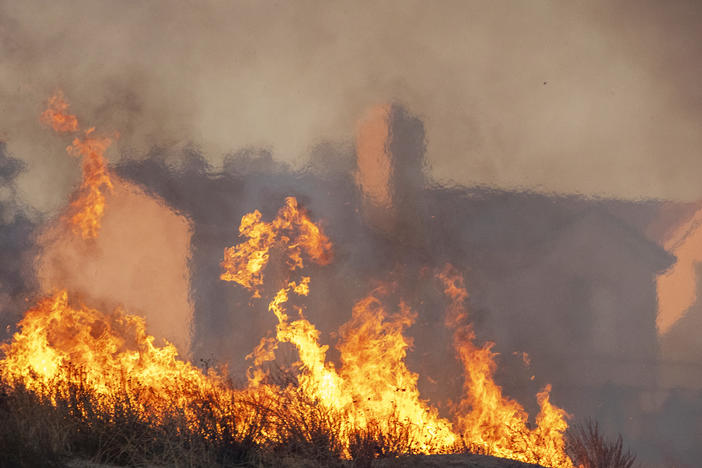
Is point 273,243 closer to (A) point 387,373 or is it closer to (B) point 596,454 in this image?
(A) point 387,373

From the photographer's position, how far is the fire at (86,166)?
12992 mm

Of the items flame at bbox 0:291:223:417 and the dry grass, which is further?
flame at bbox 0:291:223:417

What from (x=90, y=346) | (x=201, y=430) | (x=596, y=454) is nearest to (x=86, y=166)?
(x=90, y=346)

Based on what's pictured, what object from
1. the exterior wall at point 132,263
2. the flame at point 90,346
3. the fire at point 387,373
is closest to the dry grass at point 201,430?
the fire at point 387,373

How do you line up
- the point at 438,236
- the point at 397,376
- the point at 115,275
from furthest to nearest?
the point at 438,236 → the point at 115,275 → the point at 397,376

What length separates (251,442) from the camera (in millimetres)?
5988

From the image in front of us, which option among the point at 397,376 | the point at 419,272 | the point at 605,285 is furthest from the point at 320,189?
the point at 605,285

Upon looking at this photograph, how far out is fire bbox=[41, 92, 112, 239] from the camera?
512 inches

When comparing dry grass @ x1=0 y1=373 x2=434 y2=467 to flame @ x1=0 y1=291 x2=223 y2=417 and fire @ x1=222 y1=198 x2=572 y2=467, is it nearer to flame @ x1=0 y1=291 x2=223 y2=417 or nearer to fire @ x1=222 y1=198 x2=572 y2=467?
fire @ x1=222 y1=198 x2=572 y2=467

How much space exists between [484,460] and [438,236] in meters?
8.60

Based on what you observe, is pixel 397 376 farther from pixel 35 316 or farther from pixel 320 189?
pixel 35 316

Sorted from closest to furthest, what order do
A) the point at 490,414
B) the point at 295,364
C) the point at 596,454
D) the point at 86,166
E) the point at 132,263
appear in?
the point at 596,454 → the point at 295,364 → the point at 490,414 → the point at 86,166 → the point at 132,263

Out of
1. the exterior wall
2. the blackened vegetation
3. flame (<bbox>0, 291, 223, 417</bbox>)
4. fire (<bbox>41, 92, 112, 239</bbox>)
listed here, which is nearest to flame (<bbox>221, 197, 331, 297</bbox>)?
the exterior wall

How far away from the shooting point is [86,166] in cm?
1302
